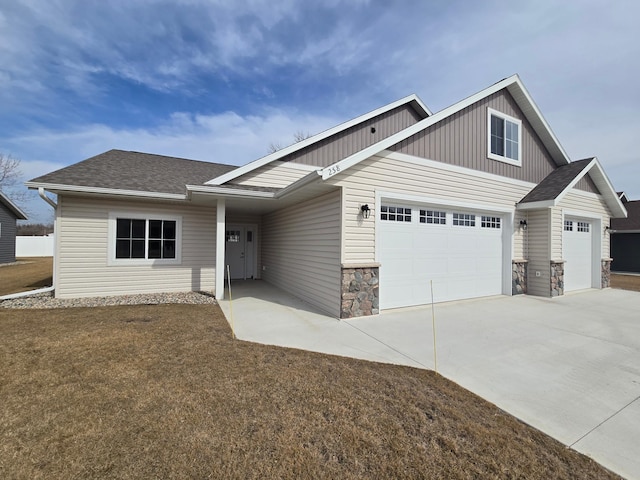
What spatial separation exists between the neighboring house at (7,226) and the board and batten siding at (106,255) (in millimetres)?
15853

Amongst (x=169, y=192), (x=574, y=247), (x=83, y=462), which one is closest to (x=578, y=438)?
(x=83, y=462)

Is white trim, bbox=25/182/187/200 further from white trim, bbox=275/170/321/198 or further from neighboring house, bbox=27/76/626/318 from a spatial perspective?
white trim, bbox=275/170/321/198

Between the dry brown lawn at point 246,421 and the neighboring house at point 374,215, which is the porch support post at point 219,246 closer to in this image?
the neighboring house at point 374,215

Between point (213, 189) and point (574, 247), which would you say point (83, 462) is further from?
point (574, 247)

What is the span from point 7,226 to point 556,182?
97.9 ft

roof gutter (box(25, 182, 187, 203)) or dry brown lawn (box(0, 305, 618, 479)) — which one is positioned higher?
roof gutter (box(25, 182, 187, 203))

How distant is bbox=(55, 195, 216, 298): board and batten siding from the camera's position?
805 cm

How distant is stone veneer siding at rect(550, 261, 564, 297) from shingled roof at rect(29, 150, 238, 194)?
11.4m

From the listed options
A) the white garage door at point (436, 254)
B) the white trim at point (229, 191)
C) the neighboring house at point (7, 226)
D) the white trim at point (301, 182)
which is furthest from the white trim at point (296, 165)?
the neighboring house at point (7, 226)

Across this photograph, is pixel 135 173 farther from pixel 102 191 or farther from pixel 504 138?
pixel 504 138

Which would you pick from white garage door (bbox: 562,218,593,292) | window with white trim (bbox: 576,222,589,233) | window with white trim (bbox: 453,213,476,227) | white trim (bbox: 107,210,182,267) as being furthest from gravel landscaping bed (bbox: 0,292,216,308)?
window with white trim (bbox: 576,222,589,233)

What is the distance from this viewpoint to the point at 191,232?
9.38 meters

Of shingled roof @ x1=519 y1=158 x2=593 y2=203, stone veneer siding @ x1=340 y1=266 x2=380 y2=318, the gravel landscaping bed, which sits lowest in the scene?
the gravel landscaping bed

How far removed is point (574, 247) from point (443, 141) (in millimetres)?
7149
